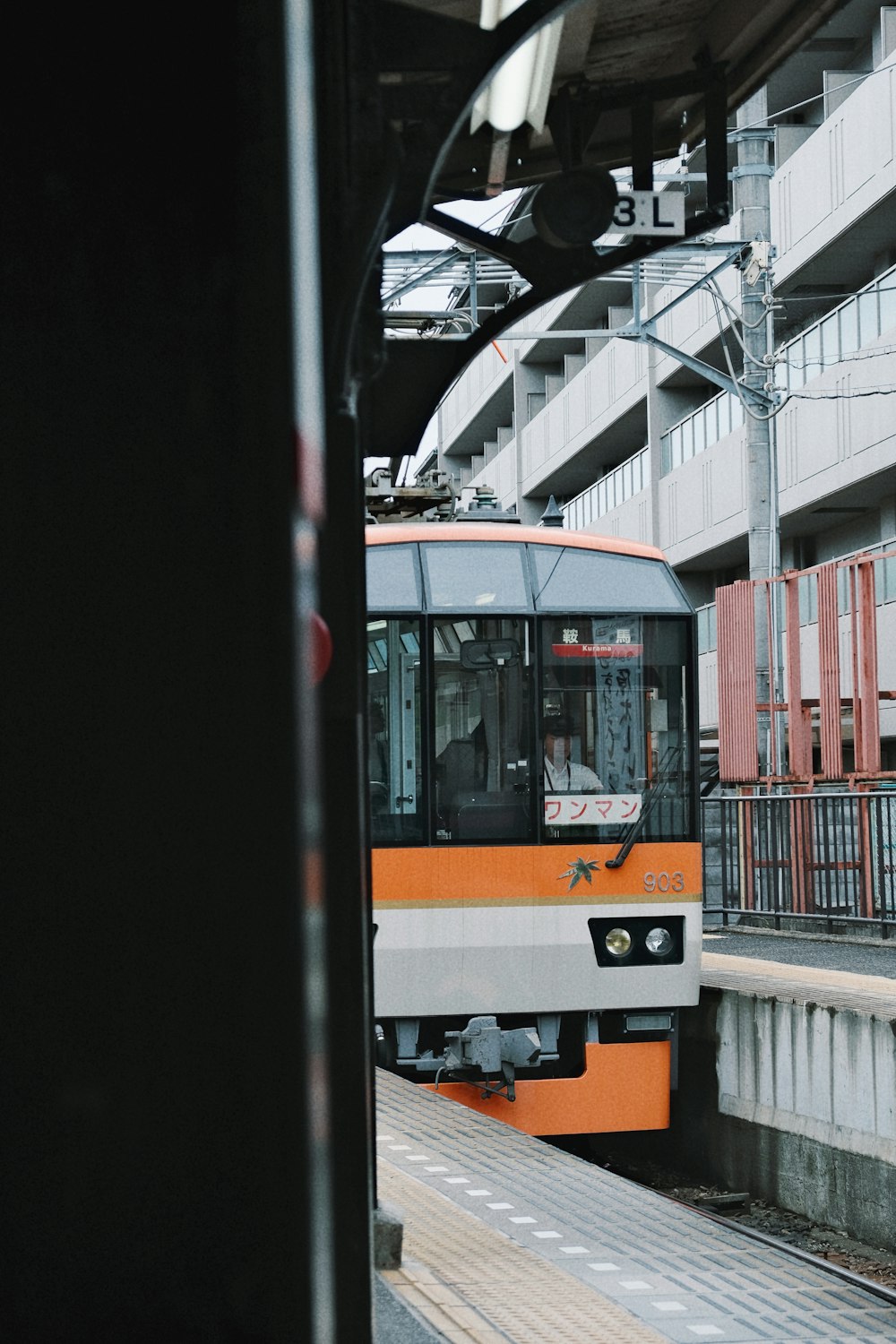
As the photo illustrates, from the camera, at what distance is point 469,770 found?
30.5ft

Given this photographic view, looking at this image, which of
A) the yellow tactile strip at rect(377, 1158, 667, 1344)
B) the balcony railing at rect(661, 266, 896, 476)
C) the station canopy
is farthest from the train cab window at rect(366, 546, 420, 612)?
the balcony railing at rect(661, 266, 896, 476)

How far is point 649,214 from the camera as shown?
4.22 metres

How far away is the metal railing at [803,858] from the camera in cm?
1485

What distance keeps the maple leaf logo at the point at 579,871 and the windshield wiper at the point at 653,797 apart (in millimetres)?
75

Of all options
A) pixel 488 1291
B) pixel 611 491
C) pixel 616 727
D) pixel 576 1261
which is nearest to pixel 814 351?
pixel 611 491

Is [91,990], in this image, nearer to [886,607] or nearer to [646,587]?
[646,587]

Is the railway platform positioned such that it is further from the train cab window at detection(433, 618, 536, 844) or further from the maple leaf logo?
the train cab window at detection(433, 618, 536, 844)

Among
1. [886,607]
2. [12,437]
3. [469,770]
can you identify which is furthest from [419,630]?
[886,607]

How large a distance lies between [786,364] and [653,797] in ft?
58.2

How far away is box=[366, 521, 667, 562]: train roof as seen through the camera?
9.37 meters

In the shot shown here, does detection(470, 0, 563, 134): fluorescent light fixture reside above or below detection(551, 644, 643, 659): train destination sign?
above

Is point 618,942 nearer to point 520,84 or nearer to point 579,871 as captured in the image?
point 579,871

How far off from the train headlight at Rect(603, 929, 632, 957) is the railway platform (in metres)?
1.47

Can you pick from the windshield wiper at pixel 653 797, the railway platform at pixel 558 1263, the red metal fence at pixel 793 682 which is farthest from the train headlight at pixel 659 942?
the red metal fence at pixel 793 682
